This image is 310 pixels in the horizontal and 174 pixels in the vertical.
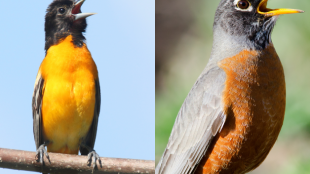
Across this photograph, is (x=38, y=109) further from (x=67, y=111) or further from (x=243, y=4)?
(x=243, y=4)

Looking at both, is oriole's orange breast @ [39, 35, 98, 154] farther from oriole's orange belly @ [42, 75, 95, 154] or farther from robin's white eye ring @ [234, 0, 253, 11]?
robin's white eye ring @ [234, 0, 253, 11]

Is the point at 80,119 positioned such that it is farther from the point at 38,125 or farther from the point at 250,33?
the point at 250,33

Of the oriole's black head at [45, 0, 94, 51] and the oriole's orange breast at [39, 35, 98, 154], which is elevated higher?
the oriole's black head at [45, 0, 94, 51]

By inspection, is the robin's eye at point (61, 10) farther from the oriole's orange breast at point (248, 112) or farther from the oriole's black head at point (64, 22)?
the oriole's orange breast at point (248, 112)

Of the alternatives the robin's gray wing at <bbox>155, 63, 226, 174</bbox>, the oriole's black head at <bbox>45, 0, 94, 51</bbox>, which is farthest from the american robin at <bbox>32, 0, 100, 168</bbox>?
the robin's gray wing at <bbox>155, 63, 226, 174</bbox>

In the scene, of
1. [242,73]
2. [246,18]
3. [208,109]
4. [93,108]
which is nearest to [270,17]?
[246,18]

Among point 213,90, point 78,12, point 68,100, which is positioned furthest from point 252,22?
point 68,100
